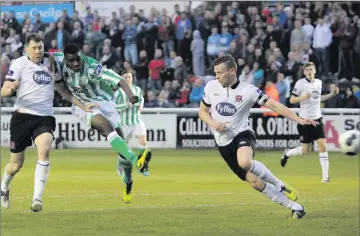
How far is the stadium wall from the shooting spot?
1056 inches

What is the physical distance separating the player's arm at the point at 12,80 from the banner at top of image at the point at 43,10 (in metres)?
18.9

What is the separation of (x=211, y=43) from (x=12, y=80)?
55.9 feet

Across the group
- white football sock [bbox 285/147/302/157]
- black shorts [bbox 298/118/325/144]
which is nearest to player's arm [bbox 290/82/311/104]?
black shorts [bbox 298/118/325/144]

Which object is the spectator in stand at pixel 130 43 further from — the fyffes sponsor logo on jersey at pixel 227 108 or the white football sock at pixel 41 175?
the fyffes sponsor logo on jersey at pixel 227 108

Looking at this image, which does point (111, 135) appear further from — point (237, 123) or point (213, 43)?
point (213, 43)

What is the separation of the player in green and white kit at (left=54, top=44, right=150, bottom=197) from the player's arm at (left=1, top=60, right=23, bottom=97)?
548 mm

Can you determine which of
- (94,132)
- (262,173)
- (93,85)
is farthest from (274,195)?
(94,132)

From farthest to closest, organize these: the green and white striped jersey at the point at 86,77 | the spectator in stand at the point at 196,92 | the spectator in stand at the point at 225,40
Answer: the spectator in stand at the point at 225,40, the spectator in stand at the point at 196,92, the green and white striped jersey at the point at 86,77

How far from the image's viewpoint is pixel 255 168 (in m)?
11.8

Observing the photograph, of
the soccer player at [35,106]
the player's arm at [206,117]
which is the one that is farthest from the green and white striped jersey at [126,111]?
the player's arm at [206,117]

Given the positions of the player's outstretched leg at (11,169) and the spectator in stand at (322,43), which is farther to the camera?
the spectator in stand at (322,43)

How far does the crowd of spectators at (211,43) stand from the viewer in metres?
27.8

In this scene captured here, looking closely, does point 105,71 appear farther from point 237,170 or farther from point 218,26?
point 218,26

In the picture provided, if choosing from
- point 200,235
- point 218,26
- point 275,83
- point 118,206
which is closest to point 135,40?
point 218,26
